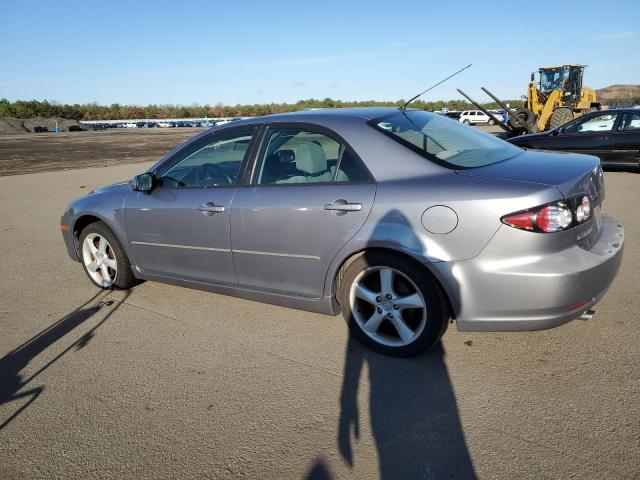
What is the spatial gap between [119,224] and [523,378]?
3461 millimetres

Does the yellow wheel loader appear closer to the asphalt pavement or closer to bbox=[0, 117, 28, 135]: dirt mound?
the asphalt pavement

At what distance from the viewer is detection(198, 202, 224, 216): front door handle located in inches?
138

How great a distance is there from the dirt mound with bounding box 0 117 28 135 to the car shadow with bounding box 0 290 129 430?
6442cm

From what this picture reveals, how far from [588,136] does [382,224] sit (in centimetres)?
927

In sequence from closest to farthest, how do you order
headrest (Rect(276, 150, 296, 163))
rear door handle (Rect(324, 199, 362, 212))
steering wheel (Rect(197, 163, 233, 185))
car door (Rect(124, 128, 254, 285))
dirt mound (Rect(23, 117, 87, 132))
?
rear door handle (Rect(324, 199, 362, 212)), headrest (Rect(276, 150, 296, 163)), car door (Rect(124, 128, 254, 285)), steering wheel (Rect(197, 163, 233, 185)), dirt mound (Rect(23, 117, 87, 132))

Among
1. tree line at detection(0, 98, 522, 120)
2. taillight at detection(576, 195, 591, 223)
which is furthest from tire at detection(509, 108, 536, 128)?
tree line at detection(0, 98, 522, 120)

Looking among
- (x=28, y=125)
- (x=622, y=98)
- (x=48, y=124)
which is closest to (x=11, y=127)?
(x=28, y=125)

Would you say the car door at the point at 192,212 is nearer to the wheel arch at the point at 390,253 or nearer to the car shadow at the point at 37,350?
the car shadow at the point at 37,350

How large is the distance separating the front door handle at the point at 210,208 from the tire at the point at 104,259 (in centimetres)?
123

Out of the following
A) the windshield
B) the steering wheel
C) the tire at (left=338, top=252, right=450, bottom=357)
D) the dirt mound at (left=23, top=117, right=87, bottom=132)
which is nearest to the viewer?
the tire at (left=338, top=252, right=450, bottom=357)

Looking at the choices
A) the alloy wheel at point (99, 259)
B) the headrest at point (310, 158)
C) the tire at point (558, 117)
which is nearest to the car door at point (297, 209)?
the headrest at point (310, 158)

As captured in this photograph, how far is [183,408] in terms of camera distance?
103 inches

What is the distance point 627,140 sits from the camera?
9766 millimetres

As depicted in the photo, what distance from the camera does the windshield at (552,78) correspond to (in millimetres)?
21766
